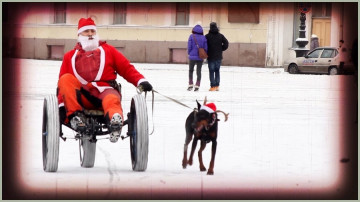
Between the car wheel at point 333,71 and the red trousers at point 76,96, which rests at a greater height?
the car wheel at point 333,71

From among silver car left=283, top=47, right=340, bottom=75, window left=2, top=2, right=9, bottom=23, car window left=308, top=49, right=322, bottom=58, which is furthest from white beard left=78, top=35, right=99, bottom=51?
car window left=308, top=49, right=322, bottom=58

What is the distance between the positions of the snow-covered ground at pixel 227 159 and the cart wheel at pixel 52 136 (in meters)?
0.09

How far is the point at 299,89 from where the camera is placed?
20.1 meters

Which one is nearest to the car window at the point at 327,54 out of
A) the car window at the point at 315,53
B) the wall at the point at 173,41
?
the car window at the point at 315,53

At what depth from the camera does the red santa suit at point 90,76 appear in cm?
786

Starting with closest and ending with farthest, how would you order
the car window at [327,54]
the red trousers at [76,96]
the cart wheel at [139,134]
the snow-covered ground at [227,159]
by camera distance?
1. the snow-covered ground at [227,159]
2. the cart wheel at [139,134]
3. the red trousers at [76,96]
4. the car window at [327,54]

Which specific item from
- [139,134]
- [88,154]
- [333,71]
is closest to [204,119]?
[139,134]

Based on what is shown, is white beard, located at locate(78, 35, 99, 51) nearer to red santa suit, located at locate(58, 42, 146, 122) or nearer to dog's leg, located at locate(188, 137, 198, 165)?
red santa suit, located at locate(58, 42, 146, 122)

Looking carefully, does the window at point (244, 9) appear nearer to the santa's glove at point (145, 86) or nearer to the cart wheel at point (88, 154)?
the santa's glove at point (145, 86)

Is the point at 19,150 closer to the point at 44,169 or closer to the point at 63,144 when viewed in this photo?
the point at 44,169

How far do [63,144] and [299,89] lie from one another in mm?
11000

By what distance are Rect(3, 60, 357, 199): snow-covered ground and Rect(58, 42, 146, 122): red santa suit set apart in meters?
0.39

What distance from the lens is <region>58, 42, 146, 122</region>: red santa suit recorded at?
25.8 ft

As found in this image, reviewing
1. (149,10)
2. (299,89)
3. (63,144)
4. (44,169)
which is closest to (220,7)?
(149,10)
